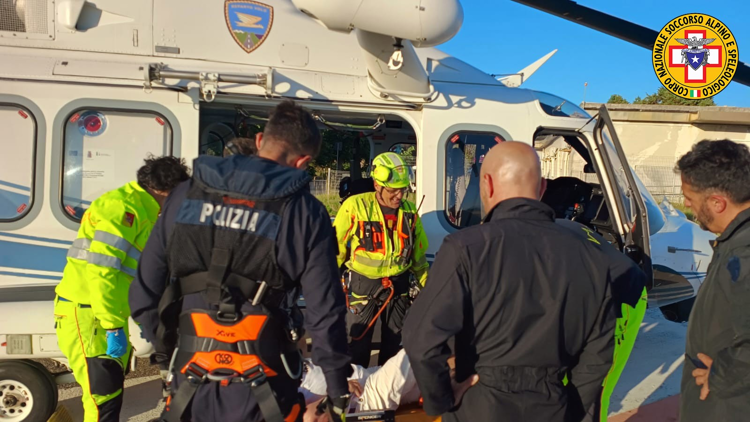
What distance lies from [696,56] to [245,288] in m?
11.4

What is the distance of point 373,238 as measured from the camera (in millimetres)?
3691

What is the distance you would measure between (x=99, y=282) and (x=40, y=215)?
116 cm

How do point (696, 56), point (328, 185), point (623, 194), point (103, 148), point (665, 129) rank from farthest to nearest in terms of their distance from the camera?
point (665, 129), point (328, 185), point (696, 56), point (623, 194), point (103, 148)

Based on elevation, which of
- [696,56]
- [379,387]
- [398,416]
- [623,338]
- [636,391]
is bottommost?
[636,391]

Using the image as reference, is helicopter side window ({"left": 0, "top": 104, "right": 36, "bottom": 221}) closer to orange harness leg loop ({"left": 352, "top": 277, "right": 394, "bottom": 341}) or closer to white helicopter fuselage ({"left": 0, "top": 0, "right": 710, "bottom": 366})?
white helicopter fuselage ({"left": 0, "top": 0, "right": 710, "bottom": 366})

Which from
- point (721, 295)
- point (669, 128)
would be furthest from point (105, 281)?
point (669, 128)

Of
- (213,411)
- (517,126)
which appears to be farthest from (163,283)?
(517,126)

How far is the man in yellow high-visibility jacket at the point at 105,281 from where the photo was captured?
2.71 m

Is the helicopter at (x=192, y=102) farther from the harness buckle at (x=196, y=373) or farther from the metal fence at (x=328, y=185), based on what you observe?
the metal fence at (x=328, y=185)

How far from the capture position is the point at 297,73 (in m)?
4.05

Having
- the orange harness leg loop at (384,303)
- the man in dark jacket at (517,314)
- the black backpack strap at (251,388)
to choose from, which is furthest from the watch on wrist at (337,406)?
the orange harness leg loop at (384,303)

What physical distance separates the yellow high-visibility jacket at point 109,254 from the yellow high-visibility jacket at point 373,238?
53.1 inches

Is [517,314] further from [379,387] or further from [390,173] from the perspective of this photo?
[390,173]

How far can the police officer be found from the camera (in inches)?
75.0
